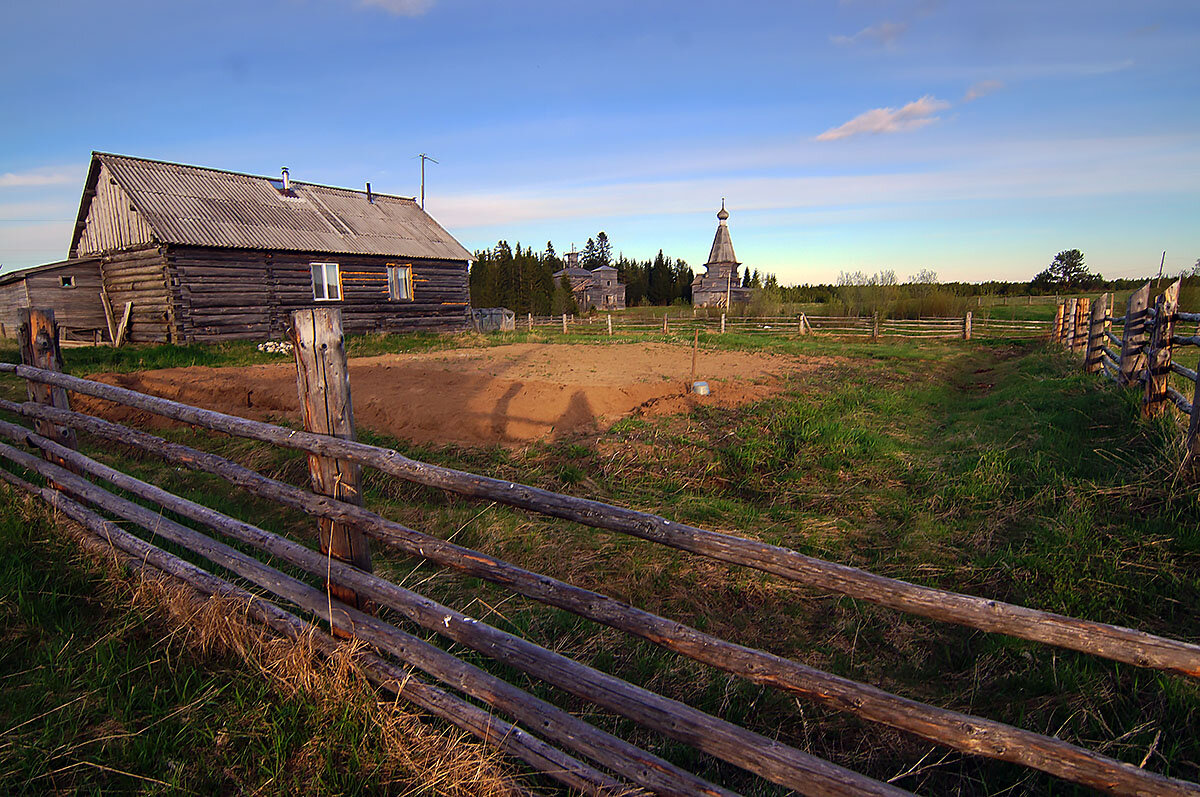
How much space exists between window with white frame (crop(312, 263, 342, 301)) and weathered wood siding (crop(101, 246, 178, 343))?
13.9 ft

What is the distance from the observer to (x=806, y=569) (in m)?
2.19

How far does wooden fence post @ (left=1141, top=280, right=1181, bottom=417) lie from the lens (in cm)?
571

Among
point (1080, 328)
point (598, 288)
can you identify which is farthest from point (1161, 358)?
point (598, 288)

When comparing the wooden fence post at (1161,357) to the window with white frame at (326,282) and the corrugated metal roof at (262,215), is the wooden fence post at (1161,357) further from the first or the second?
the window with white frame at (326,282)

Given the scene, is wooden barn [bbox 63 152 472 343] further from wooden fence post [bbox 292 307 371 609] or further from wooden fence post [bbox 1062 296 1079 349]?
wooden fence post [bbox 1062 296 1079 349]

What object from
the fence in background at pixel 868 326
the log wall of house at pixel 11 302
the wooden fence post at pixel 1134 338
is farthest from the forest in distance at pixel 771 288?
the log wall of house at pixel 11 302

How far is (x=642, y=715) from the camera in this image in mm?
2270

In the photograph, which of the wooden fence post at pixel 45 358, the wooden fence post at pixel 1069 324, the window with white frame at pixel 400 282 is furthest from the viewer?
the window with white frame at pixel 400 282

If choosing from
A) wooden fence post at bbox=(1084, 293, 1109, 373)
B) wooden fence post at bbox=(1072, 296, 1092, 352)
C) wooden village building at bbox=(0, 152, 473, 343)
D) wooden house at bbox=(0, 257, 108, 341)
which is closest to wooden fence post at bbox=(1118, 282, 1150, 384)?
wooden fence post at bbox=(1084, 293, 1109, 373)

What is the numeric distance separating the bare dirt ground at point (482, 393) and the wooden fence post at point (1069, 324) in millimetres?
5272

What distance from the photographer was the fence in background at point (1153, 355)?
17.3 ft

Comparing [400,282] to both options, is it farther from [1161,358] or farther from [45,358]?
[1161,358]

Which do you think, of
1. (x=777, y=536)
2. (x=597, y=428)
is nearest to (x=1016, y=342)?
(x=597, y=428)

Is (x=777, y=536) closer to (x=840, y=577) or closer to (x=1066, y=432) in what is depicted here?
(x=840, y=577)
